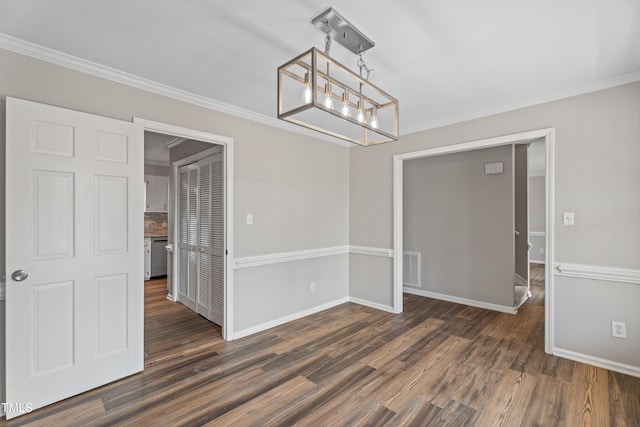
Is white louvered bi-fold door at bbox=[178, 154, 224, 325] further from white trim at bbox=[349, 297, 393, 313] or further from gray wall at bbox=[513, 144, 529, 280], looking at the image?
gray wall at bbox=[513, 144, 529, 280]

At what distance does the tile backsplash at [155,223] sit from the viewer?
21.6 ft

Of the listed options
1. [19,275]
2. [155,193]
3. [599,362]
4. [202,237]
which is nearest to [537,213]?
[599,362]

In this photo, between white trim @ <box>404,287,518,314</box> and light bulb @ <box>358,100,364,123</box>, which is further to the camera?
white trim @ <box>404,287,518,314</box>

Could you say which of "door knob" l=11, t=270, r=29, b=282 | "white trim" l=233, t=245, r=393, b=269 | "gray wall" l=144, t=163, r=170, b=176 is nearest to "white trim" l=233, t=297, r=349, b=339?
"white trim" l=233, t=245, r=393, b=269

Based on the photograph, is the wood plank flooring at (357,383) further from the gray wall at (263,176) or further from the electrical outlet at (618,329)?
the gray wall at (263,176)

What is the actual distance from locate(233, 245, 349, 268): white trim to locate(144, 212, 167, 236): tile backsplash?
170 inches

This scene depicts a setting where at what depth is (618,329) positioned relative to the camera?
2547 mm

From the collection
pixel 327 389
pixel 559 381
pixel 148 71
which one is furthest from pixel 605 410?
pixel 148 71

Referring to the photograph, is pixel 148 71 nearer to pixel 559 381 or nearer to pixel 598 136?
pixel 598 136

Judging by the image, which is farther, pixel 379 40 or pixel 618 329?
pixel 618 329

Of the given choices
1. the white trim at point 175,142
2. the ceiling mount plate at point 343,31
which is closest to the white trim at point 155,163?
the white trim at point 175,142

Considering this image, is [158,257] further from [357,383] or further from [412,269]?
[357,383]

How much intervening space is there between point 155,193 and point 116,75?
471cm

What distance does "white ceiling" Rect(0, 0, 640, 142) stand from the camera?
5.51 ft
